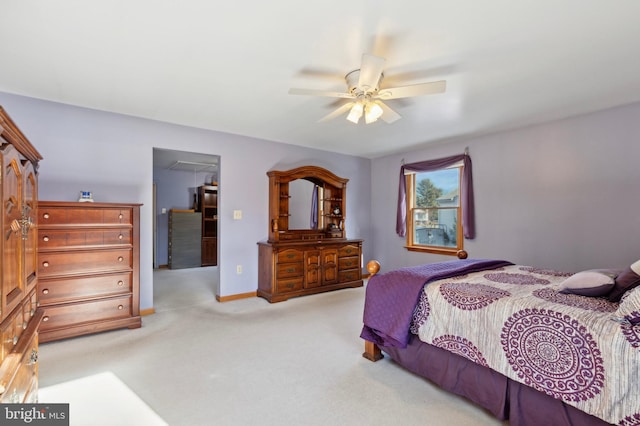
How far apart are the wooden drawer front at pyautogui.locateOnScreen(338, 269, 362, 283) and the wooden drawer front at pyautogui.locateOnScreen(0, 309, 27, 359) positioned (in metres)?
3.87

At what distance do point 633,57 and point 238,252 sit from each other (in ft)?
14.7

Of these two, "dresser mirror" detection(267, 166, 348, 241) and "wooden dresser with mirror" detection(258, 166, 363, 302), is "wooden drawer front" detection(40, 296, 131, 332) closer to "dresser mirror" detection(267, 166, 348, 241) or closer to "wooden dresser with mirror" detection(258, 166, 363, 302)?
"wooden dresser with mirror" detection(258, 166, 363, 302)

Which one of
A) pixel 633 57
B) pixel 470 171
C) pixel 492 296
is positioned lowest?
pixel 492 296

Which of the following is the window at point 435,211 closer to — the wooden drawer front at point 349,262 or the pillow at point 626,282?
the wooden drawer front at point 349,262

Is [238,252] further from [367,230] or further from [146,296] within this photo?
[367,230]

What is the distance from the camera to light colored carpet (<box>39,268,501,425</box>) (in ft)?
6.11

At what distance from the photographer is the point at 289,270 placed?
14.2 feet

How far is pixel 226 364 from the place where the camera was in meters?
2.46

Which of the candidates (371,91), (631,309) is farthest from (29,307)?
(631,309)

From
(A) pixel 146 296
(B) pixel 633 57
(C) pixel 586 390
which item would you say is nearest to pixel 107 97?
(A) pixel 146 296

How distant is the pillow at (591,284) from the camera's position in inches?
74.2

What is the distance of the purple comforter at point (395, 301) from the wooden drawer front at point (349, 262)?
2337 mm

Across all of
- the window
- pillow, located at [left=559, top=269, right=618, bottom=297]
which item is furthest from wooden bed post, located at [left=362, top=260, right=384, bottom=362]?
the window

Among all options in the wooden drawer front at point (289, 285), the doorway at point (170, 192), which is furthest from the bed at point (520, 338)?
the doorway at point (170, 192)
